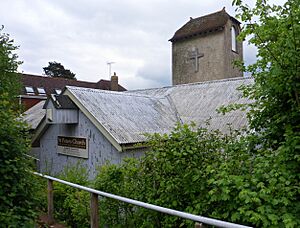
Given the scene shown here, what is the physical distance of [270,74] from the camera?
14.1 ft

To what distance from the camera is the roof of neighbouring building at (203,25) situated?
23062mm

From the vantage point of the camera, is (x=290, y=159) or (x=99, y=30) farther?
(x=99, y=30)

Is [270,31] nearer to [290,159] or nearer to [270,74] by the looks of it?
[270,74]

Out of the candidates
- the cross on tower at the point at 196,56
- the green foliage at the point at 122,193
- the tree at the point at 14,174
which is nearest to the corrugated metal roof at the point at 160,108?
the green foliage at the point at 122,193

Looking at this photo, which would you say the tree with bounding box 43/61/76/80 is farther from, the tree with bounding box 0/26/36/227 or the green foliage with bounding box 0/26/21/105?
the tree with bounding box 0/26/36/227

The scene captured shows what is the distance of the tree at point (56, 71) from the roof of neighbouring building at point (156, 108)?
116ft

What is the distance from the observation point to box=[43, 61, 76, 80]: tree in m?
48.9

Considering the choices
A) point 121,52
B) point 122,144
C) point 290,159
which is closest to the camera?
point 290,159

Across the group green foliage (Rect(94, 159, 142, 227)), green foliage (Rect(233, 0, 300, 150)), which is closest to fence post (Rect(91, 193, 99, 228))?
green foliage (Rect(94, 159, 142, 227))

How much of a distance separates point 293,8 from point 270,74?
35.1 inches

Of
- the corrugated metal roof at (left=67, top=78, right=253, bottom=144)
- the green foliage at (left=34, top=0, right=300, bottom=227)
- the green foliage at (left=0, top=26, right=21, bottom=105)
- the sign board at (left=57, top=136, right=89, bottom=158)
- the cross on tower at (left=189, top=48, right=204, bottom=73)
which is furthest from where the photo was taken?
the cross on tower at (left=189, top=48, right=204, bottom=73)

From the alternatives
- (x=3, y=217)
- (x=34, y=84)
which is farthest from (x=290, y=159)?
(x=34, y=84)

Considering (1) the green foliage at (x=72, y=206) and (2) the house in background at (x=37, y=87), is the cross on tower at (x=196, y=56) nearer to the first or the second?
(2) the house in background at (x=37, y=87)

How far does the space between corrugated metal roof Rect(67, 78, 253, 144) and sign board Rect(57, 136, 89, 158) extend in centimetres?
147
